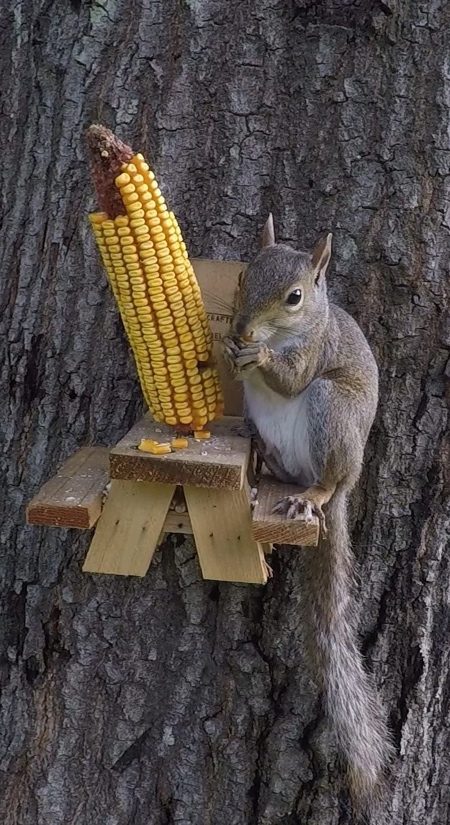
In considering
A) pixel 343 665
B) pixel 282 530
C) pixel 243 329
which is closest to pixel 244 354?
pixel 243 329

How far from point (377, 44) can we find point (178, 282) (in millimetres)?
638

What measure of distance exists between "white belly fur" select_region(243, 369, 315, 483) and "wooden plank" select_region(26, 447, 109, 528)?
291mm

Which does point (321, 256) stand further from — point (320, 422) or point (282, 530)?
point (282, 530)

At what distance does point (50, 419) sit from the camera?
179 centimetres

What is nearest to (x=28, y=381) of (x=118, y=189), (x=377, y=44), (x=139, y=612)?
(x=139, y=612)

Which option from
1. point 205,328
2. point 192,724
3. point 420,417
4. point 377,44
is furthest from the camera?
point 192,724

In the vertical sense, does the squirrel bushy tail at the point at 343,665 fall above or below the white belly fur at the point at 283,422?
below

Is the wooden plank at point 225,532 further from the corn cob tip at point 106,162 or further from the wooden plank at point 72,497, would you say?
the corn cob tip at point 106,162

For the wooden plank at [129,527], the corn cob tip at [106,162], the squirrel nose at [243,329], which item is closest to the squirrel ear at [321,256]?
the squirrel nose at [243,329]

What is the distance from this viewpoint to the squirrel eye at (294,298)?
1.40m

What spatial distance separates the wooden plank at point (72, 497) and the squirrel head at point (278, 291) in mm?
351

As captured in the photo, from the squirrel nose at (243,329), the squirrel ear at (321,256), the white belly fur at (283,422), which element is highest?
the squirrel ear at (321,256)

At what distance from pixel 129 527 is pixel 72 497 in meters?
0.12

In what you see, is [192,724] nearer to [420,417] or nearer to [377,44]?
[420,417]
